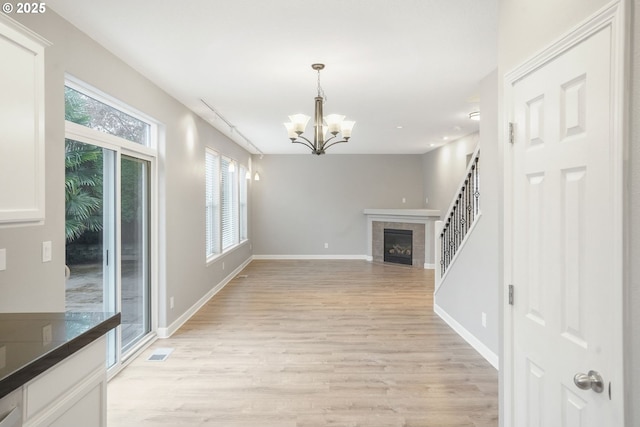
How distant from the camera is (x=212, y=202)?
6.54 metres

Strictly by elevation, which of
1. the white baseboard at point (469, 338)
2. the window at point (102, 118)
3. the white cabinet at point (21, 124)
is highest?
the window at point (102, 118)

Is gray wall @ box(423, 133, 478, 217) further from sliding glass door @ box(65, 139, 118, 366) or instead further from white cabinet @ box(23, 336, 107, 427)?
white cabinet @ box(23, 336, 107, 427)

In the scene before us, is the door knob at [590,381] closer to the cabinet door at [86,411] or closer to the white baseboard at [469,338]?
the cabinet door at [86,411]

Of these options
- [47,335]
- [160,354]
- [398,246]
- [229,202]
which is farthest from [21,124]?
[398,246]

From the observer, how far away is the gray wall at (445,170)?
7.37 metres

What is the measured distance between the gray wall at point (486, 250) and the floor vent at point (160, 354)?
309 cm

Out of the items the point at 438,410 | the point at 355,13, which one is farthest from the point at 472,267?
the point at 355,13

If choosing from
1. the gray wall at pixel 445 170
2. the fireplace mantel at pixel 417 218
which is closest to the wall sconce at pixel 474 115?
the gray wall at pixel 445 170

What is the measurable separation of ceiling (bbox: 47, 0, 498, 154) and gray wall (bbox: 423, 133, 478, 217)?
2266mm

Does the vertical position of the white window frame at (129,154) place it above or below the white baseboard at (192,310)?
above

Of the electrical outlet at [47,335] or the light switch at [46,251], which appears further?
the light switch at [46,251]

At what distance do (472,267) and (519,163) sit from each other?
254 cm

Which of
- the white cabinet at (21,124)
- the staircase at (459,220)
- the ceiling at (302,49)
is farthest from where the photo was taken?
the staircase at (459,220)

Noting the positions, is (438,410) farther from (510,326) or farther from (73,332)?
(73,332)
